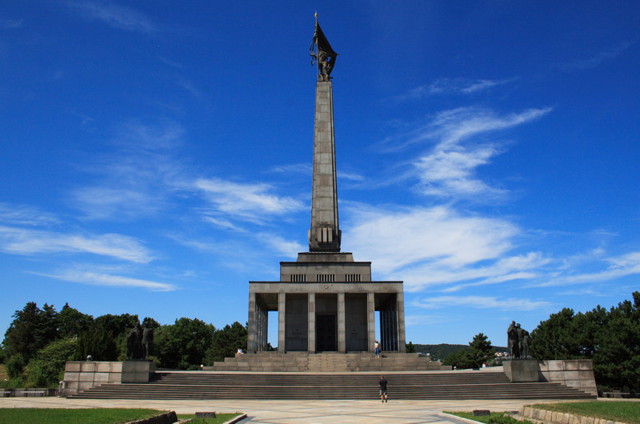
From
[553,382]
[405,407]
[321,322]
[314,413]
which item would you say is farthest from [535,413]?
[321,322]

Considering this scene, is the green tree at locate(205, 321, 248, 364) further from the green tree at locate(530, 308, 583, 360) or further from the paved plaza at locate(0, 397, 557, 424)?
the paved plaza at locate(0, 397, 557, 424)

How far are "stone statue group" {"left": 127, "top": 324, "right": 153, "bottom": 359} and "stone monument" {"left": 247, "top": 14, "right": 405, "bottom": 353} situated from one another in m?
11.7

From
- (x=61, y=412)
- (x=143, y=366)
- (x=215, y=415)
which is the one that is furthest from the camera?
(x=143, y=366)

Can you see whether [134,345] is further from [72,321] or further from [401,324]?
[72,321]

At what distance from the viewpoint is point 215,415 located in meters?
15.7

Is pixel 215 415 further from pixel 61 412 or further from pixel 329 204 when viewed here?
pixel 329 204

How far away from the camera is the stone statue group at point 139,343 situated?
85.1ft

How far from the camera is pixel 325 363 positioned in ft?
108

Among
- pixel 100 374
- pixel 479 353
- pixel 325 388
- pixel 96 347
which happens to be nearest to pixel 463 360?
pixel 479 353

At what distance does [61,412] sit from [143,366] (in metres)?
10.9

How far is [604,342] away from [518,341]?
13.9m

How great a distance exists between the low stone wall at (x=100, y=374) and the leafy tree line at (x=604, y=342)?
30.3m

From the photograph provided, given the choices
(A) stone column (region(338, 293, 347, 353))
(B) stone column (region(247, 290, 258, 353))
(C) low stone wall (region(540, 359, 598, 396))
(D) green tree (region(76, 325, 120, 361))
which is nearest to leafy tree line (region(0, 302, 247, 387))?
(D) green tree (region(76, 325, 120, 361))


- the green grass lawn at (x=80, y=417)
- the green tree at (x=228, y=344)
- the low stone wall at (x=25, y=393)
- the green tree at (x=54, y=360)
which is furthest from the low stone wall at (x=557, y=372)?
the green tree at (x=228, y=344)
